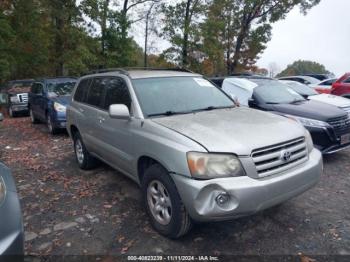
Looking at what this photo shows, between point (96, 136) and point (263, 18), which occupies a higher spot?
point (263, 18)

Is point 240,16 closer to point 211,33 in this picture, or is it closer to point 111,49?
point 211,33

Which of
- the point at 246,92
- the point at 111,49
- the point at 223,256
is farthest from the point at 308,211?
the point at 111,49

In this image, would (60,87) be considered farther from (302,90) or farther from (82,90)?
(302,90)

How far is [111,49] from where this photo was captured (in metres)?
18.2

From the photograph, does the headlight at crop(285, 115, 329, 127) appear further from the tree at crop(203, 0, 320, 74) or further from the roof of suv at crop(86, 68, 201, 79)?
the tree at crop(203, 0, 320, 74)

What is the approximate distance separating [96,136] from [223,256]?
9.07 feet

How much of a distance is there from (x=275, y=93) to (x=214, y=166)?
4576mm

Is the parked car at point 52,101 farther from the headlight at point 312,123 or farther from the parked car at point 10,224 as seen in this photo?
the parked car at point 10,224

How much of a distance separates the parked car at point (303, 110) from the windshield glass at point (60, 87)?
5.60 metres

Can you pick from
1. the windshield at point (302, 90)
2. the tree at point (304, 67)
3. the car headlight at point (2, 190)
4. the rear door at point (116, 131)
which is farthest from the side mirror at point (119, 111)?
the tree at point (304, 67)

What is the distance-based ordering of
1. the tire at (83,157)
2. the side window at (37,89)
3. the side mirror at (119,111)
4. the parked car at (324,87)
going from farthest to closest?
the parked car at (324,87), the side window at (37,89), the tire at (83,157), the side mirror at (119,111)

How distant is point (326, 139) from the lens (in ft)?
18.4

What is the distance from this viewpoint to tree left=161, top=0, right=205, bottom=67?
61.3ft

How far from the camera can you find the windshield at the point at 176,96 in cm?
392
